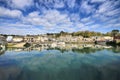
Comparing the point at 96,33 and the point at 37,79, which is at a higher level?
the point at 96,33

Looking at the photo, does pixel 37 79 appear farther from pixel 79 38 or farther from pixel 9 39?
pixel 79 38

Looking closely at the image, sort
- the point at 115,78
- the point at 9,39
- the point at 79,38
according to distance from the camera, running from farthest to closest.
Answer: the point at 79,38 < the point at 9,39 < the point at 115,78

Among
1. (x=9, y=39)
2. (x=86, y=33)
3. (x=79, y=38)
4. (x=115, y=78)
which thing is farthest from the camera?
(x=86, y=33)

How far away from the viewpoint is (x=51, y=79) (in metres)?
10.4

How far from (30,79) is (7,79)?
1.65 metres

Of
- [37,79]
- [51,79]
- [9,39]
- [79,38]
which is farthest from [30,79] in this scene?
[79,38]

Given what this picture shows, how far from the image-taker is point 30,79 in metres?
10.5

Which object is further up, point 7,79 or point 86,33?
point 86,33

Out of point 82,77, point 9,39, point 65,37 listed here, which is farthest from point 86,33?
point 82,77

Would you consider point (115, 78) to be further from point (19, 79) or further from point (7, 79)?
point (7, 79)

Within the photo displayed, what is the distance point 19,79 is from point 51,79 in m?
2.29

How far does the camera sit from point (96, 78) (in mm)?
10352

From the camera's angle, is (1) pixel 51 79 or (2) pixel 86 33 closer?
(1) pixel 51 79

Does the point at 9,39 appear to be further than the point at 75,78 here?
Yes
